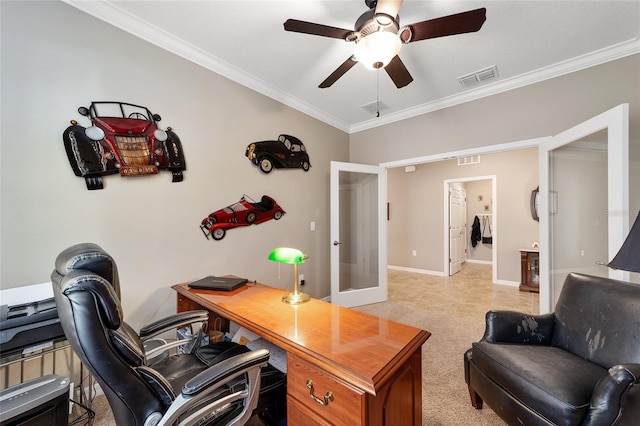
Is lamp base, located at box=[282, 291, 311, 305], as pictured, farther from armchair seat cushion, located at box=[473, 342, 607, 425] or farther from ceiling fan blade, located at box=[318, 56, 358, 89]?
ceiling fan blade, located at box=[318, 56, 358, 89]

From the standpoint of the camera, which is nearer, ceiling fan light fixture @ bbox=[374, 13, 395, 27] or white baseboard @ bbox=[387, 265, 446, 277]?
ceiling fan light fixture @ bbox=[374, 13, 395, 27]

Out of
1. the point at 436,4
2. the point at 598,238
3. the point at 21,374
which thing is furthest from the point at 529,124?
the point at 21,374

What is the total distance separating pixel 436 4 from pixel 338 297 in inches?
129

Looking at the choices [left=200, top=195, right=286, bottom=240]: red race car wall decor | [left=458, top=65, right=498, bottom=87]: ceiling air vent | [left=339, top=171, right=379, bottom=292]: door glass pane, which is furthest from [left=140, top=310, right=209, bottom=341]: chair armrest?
[left=458, top=65, right=498, bottom=87]: ceiling air vent

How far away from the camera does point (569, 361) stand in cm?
142

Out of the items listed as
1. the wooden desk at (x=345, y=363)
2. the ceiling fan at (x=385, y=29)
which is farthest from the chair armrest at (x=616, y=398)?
the ceiling fan at (x=385, y=29)

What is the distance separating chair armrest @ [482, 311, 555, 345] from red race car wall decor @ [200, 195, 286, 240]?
2.30 m

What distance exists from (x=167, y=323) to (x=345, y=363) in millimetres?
1145

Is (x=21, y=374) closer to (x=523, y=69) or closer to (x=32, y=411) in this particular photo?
(x=32, y=411)

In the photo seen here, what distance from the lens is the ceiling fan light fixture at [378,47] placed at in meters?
1.50

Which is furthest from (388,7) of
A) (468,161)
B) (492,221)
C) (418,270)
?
(418,270)

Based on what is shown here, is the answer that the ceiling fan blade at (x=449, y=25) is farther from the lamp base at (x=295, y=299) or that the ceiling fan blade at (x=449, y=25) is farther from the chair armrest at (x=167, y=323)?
the chair armrest at (x=167, y=323)

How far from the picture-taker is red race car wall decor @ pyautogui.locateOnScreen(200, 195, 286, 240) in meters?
2.47

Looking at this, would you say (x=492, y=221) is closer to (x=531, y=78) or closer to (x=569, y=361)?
(x=531, y=78)
